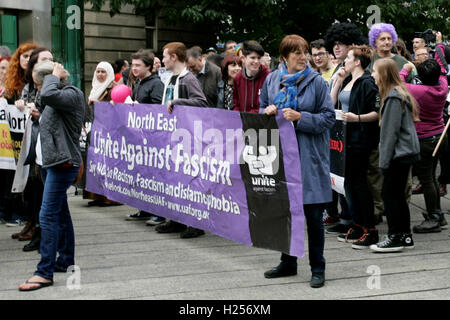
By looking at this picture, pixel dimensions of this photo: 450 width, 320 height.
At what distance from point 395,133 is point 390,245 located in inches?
42.6

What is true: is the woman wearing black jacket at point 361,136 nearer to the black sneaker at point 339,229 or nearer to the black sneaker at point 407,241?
the black sneaker at point 407,241

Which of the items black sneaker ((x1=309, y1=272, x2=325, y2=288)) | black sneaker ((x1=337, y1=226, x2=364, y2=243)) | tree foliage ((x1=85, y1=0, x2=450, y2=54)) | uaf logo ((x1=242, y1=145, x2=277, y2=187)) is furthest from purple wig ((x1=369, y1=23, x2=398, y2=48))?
tree foliage ((x1=85, y1=0, x2=450, y2=54))

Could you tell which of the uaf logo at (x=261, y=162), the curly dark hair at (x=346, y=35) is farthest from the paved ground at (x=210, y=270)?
the curly dark hair at (x=346, y=35)

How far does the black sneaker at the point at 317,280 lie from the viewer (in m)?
5.56

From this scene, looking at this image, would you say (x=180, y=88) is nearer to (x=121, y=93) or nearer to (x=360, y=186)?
(x=121, y=93)

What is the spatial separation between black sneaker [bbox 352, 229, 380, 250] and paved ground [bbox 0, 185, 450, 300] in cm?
10

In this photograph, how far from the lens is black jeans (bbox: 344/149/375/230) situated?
7039 mm

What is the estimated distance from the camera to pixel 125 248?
23.5 feet

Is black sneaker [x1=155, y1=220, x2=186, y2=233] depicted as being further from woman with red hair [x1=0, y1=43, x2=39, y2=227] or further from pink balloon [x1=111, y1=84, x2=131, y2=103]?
woman with red hair [x1=0, y1=43, x2=39, y2=227]

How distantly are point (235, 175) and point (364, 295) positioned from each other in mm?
1611

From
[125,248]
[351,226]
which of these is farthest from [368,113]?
[125,248]

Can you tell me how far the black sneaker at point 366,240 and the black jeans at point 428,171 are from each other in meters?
1.14

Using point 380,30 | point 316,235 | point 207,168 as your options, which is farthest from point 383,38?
point 316,235

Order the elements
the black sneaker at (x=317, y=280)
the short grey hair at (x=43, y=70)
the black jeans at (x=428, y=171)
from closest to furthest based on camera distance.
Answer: the black sneaker at (x=317, y=280), the short grey hair at (x=43, y=70), the black jeans at (x=428, y=171)
